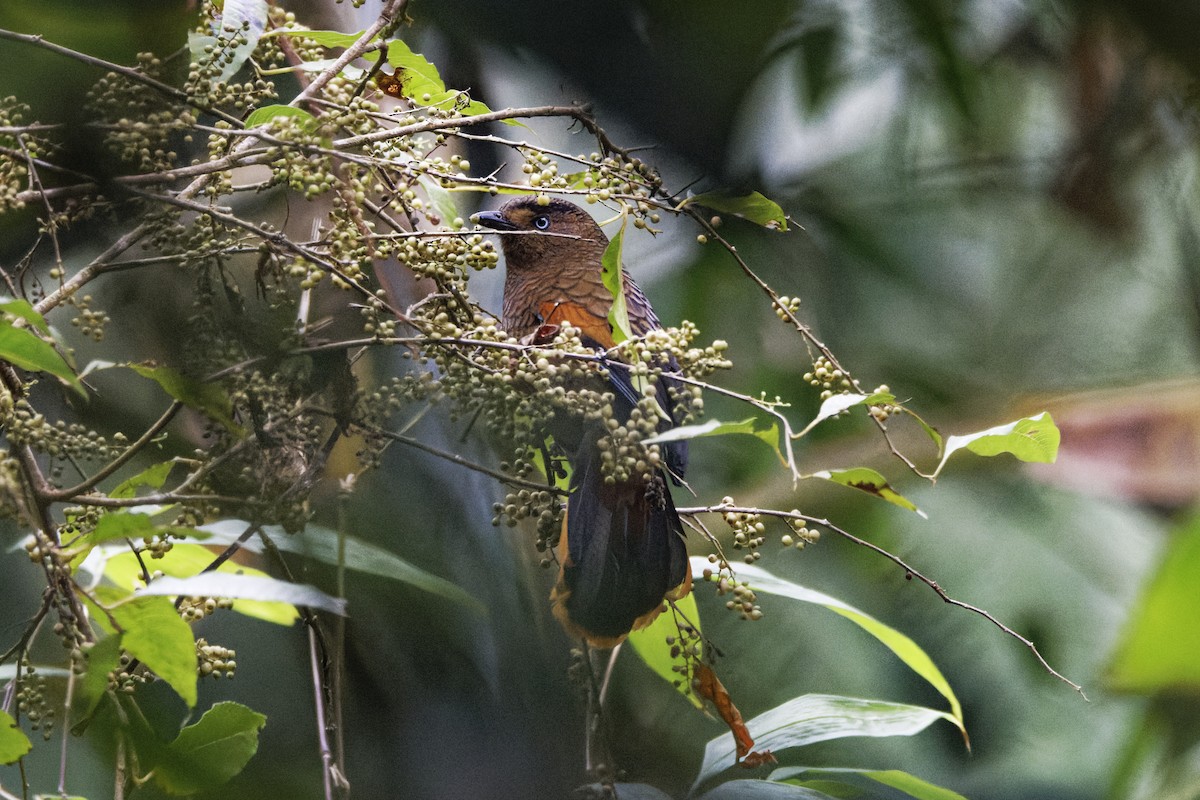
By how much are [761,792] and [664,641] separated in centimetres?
12

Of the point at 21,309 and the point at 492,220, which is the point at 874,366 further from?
the point at 21,309

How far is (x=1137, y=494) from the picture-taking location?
1360 mm

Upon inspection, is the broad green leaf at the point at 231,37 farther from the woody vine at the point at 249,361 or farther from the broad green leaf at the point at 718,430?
the broad green leaf at the point at 718,430

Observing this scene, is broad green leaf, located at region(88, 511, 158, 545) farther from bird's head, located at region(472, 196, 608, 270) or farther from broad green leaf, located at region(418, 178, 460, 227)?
bird's head, located at region(472, 196, 608, 270)

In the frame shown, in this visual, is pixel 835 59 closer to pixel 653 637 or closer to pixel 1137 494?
pixel 653 637

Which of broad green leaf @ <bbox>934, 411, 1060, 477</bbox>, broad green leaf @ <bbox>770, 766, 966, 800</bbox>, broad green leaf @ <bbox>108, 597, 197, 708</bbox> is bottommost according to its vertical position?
broad green leaf @ <bbox>770, 766, 966, 800</bbox>

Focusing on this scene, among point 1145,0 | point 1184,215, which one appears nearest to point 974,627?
point 1184,215

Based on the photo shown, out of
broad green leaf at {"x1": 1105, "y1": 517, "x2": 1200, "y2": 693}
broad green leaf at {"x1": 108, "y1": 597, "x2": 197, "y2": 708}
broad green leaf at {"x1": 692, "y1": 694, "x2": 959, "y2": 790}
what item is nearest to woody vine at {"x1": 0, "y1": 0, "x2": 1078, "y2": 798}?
broad green leaf at {"x1": 108, "y1": 597, "x2": 197, "y2": 708}

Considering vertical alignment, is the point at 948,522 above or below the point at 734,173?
below

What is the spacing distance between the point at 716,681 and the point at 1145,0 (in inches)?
18.0

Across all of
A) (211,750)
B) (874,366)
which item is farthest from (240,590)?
(874,366)

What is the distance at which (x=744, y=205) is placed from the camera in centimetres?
56

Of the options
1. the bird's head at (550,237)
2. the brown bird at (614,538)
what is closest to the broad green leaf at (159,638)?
the brown bird at (614,538)

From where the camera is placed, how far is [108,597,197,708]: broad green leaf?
43cm
